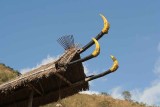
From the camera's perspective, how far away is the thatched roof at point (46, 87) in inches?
446

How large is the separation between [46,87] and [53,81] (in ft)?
1.18

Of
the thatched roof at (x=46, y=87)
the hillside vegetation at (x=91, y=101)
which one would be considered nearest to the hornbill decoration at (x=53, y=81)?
the thatched roof at (x=46, y=87)

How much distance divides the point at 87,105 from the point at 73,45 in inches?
1358

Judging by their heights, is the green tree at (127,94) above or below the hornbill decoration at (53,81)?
above

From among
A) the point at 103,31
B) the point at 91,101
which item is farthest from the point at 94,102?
the point at 103,31

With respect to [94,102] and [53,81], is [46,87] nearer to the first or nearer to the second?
[53,81]

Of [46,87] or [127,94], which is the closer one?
[46,87]

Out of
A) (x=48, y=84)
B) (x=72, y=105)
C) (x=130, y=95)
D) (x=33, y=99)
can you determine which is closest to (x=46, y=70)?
(x=48, y=84)

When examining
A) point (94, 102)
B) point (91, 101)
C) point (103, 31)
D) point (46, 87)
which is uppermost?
point (91, 101)

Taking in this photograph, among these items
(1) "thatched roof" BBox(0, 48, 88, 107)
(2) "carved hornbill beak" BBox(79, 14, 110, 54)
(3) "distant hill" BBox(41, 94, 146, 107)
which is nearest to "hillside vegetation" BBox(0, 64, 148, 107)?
(3) "distant hill" BBox(41, 94, 146, 107)

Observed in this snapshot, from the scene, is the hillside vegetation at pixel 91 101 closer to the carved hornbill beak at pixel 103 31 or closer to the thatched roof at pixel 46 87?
the thatched roof at pixel 46 87

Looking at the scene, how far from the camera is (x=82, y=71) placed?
12.3m

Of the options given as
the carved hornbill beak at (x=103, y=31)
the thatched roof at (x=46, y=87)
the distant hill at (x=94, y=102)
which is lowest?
the thatched roof at (x=46, y=87)

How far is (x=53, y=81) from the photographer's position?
39.7 feet
